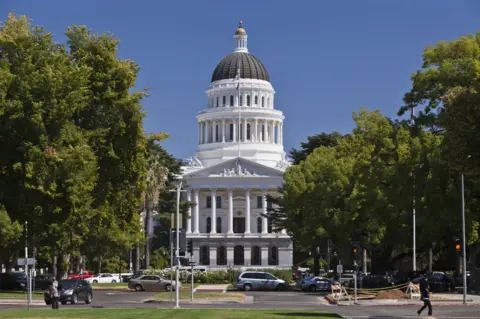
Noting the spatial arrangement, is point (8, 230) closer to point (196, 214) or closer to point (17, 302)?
point (17, 302)

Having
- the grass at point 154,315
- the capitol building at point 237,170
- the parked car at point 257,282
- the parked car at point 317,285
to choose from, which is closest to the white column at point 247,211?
the capitol building at point 237,170

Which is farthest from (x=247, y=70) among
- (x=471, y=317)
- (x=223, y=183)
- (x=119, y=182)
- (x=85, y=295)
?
(x=471, y=317)

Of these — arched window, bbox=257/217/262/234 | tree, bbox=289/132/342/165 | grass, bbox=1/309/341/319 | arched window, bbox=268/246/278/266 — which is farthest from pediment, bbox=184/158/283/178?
grass, bbox=1/309/341/319

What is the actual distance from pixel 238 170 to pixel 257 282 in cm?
9171

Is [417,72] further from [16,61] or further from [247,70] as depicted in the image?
[247,70]

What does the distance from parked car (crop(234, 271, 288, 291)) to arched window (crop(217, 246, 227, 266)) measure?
8937 cm

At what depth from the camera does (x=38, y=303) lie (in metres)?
49.3

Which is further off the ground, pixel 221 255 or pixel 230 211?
pixel 230 211

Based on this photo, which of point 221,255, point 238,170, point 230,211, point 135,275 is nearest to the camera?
point 135,275

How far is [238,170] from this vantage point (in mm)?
164500

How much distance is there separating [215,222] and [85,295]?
113 metres

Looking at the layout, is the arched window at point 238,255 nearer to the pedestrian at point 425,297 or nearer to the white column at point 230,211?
the white column at point 230,211

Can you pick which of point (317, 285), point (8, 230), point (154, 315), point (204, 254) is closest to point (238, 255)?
point (204, 254)

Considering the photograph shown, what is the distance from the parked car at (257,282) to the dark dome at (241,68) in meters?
106
